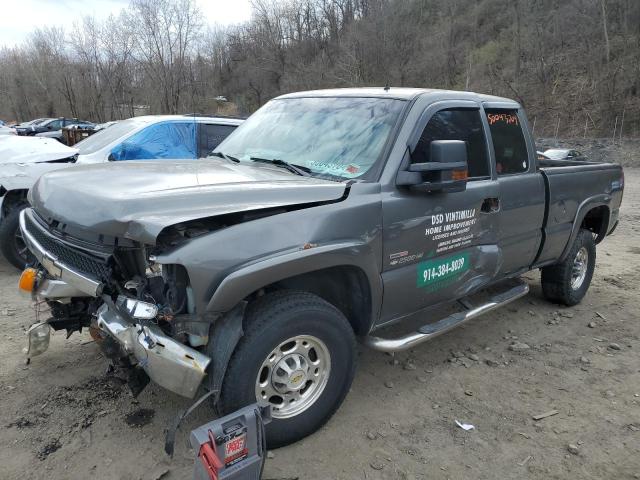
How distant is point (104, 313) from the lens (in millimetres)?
2684

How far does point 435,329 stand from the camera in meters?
3.45

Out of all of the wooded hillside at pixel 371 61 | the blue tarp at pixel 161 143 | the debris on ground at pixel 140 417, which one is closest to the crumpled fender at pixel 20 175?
the blue tarp at pixel 161 143

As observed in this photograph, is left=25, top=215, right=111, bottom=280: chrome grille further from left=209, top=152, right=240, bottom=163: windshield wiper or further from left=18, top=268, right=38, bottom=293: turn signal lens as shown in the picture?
left=209, top=152, right=240, bottom=163: windshield wiper

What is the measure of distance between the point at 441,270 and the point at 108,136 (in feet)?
19.1

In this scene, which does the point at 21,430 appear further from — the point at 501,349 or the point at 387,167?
the point at 501,349

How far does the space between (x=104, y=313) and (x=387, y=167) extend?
5.89 feet

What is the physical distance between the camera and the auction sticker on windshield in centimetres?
333

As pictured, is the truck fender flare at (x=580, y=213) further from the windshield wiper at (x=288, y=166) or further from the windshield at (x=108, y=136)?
the windshield at (x=108, y=136)

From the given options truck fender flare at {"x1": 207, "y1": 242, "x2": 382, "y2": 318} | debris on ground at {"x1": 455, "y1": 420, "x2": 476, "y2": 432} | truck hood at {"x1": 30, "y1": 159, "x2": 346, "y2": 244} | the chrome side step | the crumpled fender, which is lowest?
debris on ground at {"x1": 455, "y1": 420, "x2": 476, "y2": 432}

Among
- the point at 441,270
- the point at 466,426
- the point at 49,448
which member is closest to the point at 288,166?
the point at 441,270

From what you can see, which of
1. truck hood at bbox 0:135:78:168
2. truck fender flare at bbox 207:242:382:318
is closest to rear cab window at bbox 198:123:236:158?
truck hood at bbox 0:135:78:168

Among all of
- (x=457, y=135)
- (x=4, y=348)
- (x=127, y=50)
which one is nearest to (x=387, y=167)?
(x=457, y=135)

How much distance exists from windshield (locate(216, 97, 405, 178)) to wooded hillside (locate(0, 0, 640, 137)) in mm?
26211

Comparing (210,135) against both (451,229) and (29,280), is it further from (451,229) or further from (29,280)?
(451,229)
